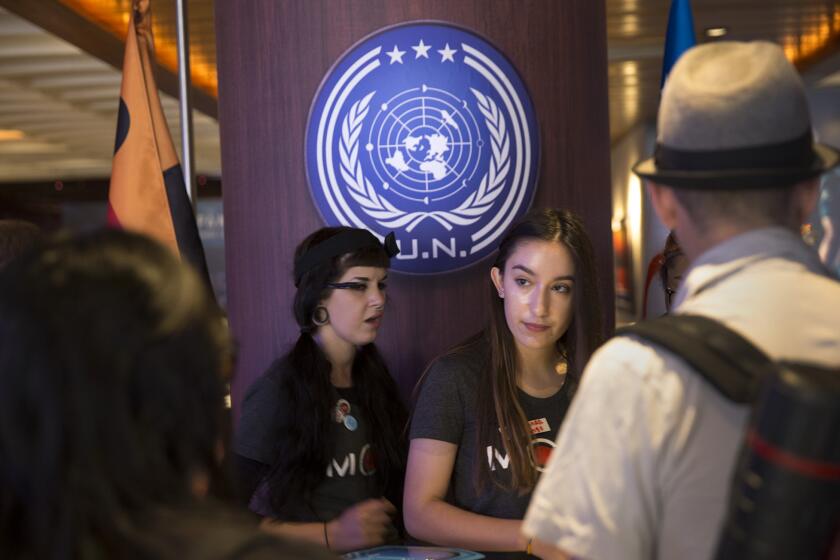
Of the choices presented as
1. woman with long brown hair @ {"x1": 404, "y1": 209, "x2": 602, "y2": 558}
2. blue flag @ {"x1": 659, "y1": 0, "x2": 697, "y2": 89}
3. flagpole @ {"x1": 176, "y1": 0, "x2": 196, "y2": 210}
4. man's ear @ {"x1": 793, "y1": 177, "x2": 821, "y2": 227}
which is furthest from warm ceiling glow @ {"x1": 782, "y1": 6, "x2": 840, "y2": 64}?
man's ear @ {"x1": 793, "y1": 177, "x2": 821, "y2": 227}

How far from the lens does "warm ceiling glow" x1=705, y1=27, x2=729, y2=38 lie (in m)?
8.13

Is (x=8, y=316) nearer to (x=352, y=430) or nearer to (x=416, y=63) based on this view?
(x=352, y=430)

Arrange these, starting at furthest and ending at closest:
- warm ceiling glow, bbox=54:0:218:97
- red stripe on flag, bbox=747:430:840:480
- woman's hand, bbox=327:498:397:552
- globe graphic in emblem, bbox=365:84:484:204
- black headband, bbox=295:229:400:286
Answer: warm ceiling glow, bbox=54:0:218:97 → globe graphic in emblem, bbox=365:84:484:204 → black headband, bbox=295:229:400:286 → woman's hand, bbox=327:498:397:552 → red stripe on flag, bbox=747:430:840:480

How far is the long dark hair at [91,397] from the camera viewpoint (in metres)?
0.83

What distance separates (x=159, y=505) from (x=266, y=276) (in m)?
2.49

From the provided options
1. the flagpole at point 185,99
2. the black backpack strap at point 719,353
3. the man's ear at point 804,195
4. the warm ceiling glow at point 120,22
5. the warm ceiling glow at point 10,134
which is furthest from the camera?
the warm ceiling glow at point 10,134

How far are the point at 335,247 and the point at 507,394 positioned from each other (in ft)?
2.08

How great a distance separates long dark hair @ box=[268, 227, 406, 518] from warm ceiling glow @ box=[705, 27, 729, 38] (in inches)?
236

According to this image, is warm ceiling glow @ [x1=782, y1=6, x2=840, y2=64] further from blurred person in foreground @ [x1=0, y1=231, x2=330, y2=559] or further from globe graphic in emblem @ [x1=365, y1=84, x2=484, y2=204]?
blurred person in foreground @ [x1=0, y1=231, x2=330, y2=559]

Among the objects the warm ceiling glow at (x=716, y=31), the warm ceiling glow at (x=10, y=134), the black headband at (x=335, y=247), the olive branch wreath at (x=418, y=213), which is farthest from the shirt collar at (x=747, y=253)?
the warm ceiling glow at (x=10, y=134)

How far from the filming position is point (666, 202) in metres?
1.35

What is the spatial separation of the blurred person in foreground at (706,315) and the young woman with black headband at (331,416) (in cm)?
125

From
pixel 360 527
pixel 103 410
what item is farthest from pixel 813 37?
pixel 103 410

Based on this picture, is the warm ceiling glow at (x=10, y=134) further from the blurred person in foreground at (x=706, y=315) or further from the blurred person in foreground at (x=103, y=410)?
the blurred person in foreground at (x=103, y=410)
